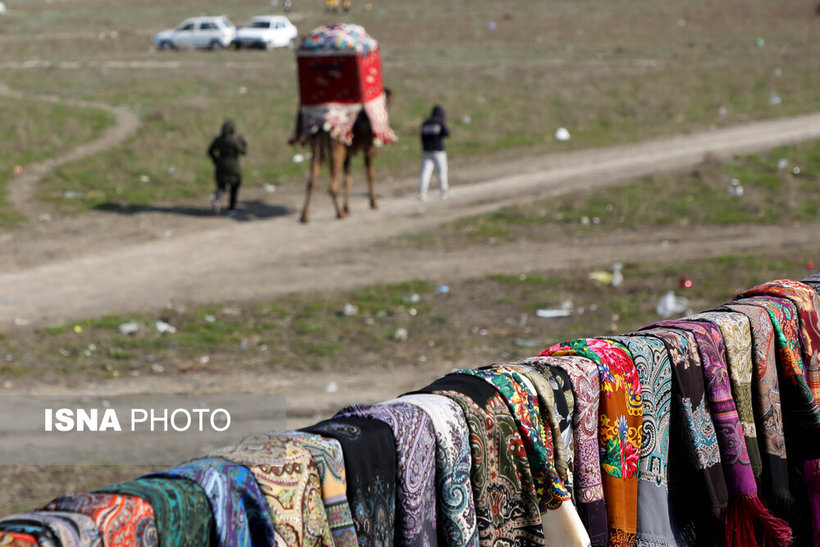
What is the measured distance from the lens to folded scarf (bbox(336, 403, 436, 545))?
9.25 ft

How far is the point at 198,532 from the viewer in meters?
2.41

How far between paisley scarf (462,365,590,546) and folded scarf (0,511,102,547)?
50.7 inches

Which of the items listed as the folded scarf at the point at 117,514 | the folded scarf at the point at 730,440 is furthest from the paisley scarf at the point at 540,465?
the folded scarf at the point at 117,514

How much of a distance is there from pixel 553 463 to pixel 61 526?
1.52 metres

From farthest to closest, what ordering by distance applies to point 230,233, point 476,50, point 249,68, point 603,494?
point 476,50 < point 249,68 < point 230,233 < point 603,494

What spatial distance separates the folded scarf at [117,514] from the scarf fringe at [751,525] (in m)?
1.99

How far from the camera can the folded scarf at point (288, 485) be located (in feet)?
8.34

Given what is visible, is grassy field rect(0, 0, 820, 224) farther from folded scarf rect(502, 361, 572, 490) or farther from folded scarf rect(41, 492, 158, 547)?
folded scarf rect(41, 492, 158, 547)

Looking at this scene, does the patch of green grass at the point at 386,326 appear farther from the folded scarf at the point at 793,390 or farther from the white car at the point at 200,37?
the white car at the point at 200,37

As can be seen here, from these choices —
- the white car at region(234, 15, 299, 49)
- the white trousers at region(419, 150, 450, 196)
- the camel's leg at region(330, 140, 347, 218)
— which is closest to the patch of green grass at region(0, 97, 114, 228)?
the camel's leg at region(330, 140, 347, 218)

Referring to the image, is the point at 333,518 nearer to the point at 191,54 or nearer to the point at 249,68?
the point at 249,68

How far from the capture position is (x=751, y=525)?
3.39m

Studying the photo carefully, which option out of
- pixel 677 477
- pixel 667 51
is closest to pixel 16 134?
pixel 677 477

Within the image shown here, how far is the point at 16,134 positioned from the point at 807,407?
20959 mm
